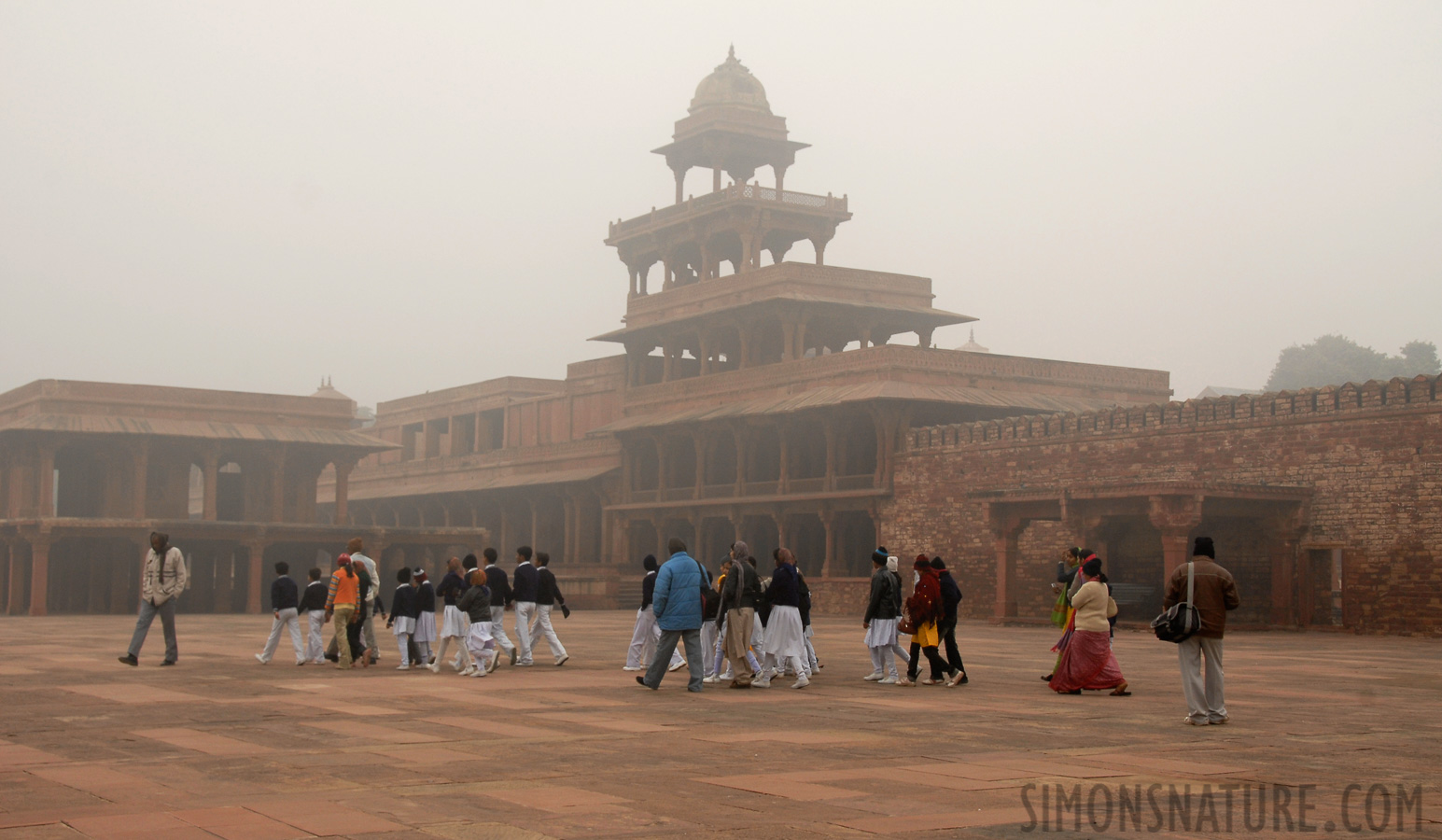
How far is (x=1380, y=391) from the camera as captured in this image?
2703 centimetres

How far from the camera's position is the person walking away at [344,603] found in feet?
53.7

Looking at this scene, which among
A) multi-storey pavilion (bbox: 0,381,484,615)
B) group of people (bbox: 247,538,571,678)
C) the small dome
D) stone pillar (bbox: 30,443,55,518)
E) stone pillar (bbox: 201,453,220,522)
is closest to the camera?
group of people (bbox: 247,538,571,678)

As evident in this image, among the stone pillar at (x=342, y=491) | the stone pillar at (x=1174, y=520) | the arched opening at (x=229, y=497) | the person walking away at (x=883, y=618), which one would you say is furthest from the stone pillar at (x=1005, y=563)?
the arched opening at (x=229, y=497)

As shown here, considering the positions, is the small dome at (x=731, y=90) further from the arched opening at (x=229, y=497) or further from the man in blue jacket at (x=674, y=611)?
the man in blue jacket at (x=674, y=611)

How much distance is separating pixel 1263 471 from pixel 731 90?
3121 centimetres

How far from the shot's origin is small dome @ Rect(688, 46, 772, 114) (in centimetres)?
5541

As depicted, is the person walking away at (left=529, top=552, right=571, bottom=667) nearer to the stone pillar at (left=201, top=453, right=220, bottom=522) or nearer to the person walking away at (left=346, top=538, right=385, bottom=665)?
the person walking away at (left=346, top=538, right=385, bottom=665)

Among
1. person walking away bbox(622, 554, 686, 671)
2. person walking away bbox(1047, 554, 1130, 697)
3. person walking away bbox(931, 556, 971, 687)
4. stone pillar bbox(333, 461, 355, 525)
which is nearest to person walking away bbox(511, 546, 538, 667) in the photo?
person walking away bbox(622, 554, 686, 671)

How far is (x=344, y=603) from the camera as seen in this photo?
54.0 ft

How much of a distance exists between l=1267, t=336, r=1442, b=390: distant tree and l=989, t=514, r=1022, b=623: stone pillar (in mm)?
A: 66367

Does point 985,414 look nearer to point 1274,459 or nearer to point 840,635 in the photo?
point 1274,459

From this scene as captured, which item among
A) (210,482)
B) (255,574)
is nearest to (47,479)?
(210,482)

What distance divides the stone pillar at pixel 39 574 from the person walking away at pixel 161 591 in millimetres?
24983

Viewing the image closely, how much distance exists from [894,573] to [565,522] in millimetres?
40314
